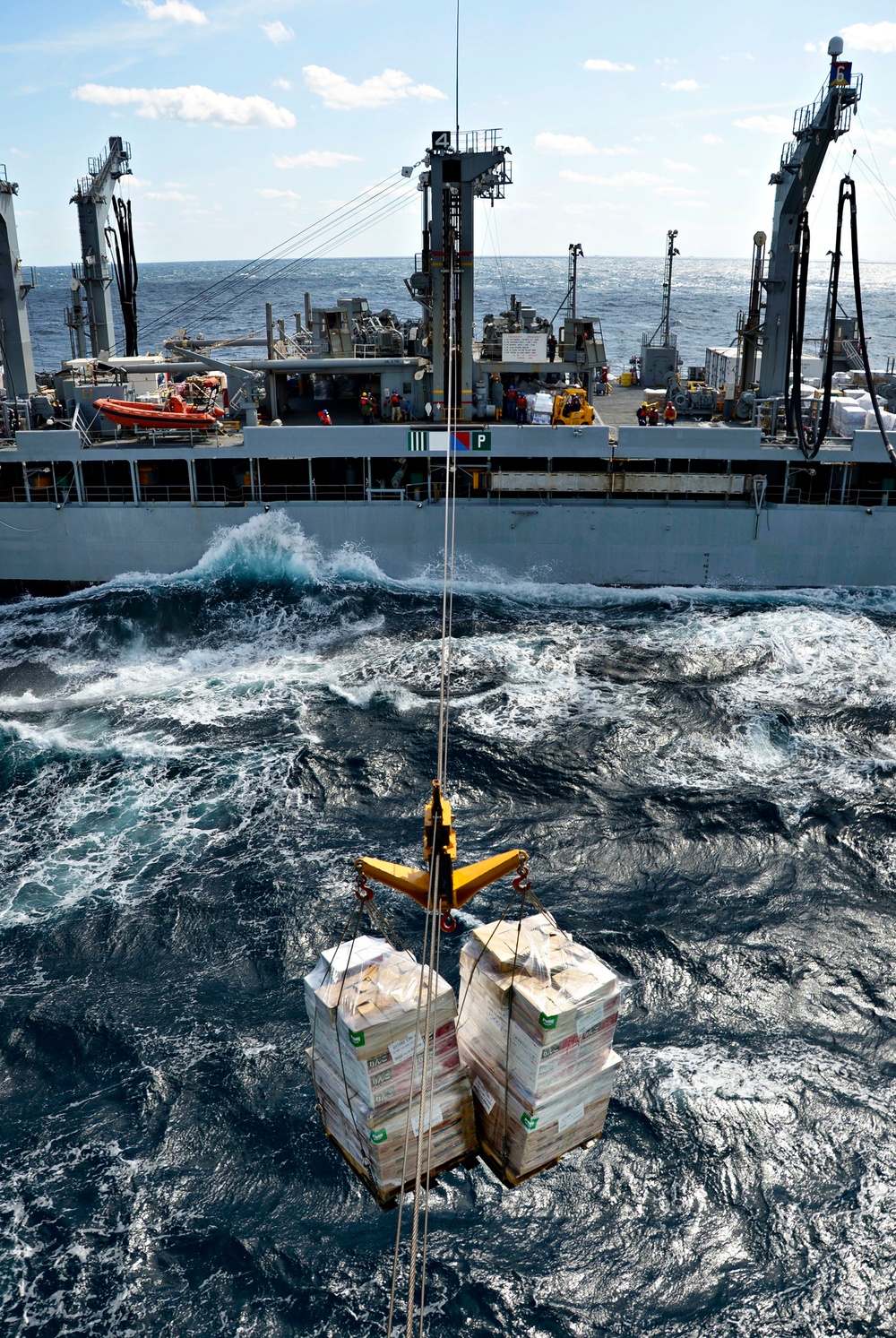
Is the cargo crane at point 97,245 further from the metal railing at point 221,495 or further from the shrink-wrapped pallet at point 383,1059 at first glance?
the shrink-wrapped pallet at point 383,1059

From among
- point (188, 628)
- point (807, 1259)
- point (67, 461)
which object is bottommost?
point (807, 1259)

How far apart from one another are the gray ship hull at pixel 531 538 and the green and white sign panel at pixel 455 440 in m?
1.89

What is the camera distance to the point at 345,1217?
1205cm

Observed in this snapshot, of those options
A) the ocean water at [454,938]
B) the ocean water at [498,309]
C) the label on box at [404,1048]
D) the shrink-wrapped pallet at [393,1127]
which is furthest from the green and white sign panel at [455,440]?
the ocean water at [498,309]

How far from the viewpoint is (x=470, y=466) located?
32562 mm

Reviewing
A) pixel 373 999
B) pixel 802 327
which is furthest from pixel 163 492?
pixel 373 999

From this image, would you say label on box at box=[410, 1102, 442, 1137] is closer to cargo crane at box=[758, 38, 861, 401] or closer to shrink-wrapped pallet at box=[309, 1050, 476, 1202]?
shrink-wrapped pallet at box=[309, 1050, 476, 1202]

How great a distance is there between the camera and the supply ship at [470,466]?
31.7 meters

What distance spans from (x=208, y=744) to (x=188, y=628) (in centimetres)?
783

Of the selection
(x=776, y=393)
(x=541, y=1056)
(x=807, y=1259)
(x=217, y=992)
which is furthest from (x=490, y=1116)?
(x=776, y=393)

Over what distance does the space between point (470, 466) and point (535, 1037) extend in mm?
25597

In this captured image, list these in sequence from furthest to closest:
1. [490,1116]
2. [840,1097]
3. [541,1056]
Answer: [840,1097] → [490,1116] → [541,1056]

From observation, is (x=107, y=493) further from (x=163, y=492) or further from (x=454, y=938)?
(x=454, y=938)

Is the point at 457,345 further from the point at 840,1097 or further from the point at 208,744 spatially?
the point at 840,1097
